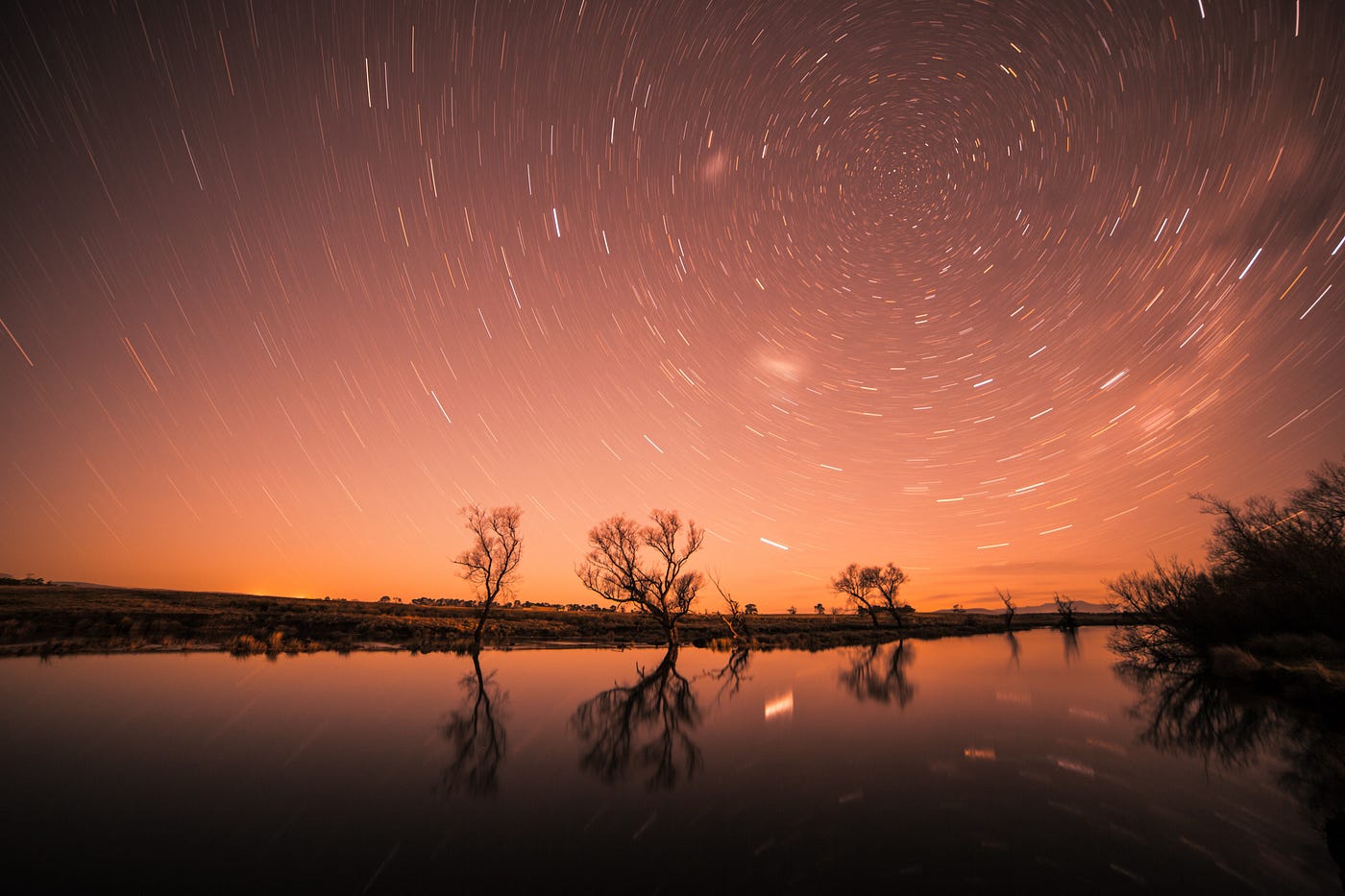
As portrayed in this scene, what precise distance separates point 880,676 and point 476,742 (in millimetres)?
18063

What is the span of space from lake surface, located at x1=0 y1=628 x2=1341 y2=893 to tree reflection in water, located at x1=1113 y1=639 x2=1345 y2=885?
12.2 inches

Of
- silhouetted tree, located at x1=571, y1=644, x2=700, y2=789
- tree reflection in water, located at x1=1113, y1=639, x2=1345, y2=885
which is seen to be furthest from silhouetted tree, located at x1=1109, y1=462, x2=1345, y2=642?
silhouetted tree, located at x1=571, y1=644, x2=700, y2=789

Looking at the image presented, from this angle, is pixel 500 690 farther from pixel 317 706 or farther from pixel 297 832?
pixel 297 832

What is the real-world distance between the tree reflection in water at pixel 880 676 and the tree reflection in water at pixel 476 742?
11.6 meters

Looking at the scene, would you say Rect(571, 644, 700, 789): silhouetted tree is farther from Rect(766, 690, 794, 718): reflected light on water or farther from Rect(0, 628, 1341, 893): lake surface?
Rect(766, 690, 794, 718): reflected light on water

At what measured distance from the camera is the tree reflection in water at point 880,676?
687 inches

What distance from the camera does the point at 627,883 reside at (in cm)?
534

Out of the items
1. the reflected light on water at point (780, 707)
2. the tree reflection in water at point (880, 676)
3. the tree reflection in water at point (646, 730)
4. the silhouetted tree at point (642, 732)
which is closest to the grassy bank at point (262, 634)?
the tree reflection in water at point (880, 676)

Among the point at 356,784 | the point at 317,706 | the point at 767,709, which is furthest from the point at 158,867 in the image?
the point at 767,709

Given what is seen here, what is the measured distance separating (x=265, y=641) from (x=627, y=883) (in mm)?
30755

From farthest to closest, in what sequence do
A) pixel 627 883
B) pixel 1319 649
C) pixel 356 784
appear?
1. pixel 1319 649
2. pixel 356 784
3. pixel 627 883

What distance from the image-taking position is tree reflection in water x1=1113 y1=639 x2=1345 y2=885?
8.38 meters

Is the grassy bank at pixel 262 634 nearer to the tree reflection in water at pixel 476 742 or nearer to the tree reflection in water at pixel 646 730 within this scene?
the tree reflection in water at pixel 476 742

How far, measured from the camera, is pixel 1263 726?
12.9 m
